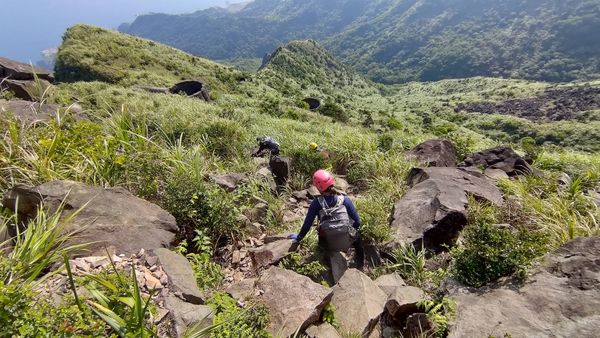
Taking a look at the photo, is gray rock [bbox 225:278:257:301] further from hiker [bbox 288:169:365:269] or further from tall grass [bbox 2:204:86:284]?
tall grass [bbox 2:204:86:284]

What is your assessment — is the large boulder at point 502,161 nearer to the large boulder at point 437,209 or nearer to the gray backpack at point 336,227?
the large boulder at point 437,209

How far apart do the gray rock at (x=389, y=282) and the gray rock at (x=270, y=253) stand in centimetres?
Result: 142

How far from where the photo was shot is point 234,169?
889 cm

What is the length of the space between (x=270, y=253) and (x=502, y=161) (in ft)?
27.3

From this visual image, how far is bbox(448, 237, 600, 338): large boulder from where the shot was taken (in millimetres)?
3621

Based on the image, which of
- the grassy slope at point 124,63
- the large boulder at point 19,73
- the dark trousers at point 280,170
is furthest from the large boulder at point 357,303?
the grassy slope at point 124,63

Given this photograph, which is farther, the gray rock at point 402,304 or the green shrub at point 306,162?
the green shrub at point 306,162

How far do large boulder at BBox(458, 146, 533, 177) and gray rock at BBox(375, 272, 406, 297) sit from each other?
662 centimetres

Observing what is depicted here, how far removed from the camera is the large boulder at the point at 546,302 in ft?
11.9

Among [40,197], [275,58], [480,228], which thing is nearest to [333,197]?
[480,228]

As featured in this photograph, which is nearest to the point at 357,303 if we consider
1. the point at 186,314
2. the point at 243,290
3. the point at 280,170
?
the point at 243,290

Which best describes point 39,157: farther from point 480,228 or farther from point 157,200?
point 480,228

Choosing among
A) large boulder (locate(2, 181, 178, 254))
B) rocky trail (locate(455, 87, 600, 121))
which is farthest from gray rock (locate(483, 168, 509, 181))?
rocky trail (locate(455, 87, 600, 121))

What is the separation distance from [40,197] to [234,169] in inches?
180
